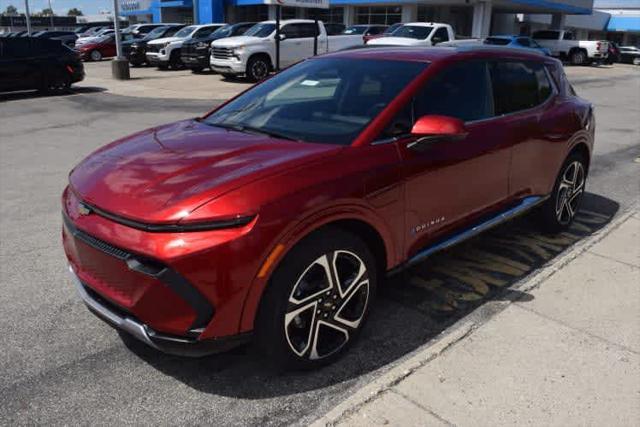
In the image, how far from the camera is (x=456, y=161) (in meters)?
3.69

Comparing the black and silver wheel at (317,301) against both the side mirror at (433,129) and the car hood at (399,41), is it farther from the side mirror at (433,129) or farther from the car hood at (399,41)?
the car hood at (399,41)

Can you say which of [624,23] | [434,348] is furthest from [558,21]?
[434,348]

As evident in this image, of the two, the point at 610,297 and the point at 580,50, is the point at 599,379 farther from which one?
the point at 580,50

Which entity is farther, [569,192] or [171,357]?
[569,192]

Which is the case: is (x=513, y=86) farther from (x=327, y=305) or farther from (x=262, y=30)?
(x=262, y=30)

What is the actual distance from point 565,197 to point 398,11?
127 feet

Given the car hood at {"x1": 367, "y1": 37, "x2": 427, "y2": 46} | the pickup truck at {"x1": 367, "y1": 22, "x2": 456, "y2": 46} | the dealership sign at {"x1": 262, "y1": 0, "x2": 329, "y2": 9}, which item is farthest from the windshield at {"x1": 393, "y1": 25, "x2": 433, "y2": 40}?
the dealership sign at {"x1": 262, "y1": 0, "x2": 329, "y2": 9}

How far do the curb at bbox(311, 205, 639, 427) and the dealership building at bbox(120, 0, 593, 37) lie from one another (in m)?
35.8

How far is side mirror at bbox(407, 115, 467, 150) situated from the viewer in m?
3.25

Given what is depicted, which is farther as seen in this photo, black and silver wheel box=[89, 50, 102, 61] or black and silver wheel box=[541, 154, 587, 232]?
black and silver wheel box=[89, 50, 102, 61]

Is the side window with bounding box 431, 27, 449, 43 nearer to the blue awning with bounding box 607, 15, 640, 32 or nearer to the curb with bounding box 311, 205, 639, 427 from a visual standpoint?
the curb with bounding box 311, 205, 639, 427

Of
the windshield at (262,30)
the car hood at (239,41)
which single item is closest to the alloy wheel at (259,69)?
the car hood at (239,41)

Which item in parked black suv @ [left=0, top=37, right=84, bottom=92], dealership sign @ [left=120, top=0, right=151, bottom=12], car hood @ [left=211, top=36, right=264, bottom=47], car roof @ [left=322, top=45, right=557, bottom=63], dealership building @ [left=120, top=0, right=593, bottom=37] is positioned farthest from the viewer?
dealership sign @ [left=120, top=0, right=151, bottom=12]

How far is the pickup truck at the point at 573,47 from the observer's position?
35656 mm
